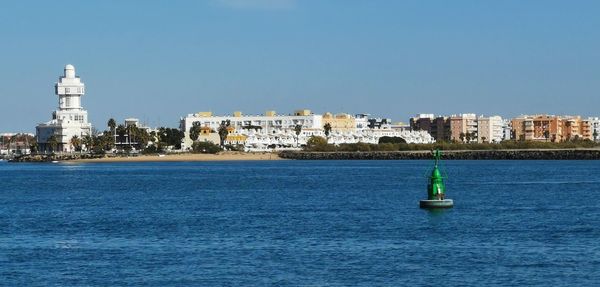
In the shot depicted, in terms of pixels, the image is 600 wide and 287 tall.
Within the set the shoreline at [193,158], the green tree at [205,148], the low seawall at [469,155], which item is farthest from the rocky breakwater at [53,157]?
the low seawall at [469,155]

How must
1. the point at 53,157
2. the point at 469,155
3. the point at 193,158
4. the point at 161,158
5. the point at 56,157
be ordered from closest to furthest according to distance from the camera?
the point at 469,155
the point at 161,158
the point at 193,158
the point at 56,157
the point at 53,157

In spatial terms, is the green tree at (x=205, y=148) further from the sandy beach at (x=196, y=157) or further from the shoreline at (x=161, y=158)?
the sandy beach at (x=196, y=157)

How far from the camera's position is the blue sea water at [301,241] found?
94.9ft

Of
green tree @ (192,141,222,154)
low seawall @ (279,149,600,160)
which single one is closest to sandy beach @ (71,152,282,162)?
green tree @ (192,141,222,154)

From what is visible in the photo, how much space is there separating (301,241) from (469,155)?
479 feet

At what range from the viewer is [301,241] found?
36.5 m

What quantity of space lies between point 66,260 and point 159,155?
156m

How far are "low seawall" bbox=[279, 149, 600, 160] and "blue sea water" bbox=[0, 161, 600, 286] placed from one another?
367 feet

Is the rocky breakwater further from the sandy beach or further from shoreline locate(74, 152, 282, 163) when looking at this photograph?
the sandy beach

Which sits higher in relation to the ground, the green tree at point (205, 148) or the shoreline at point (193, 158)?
the green tree at point (205, 148)

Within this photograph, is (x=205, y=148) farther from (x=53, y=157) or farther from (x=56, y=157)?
(x=53, y=157)

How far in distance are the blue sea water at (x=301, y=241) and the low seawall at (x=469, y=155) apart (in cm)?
11182

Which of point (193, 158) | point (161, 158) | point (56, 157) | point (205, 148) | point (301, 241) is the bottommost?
point (301, 241)

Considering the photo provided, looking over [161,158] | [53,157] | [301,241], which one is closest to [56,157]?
[53,157]
